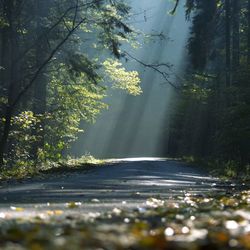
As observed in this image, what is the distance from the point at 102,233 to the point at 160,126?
4127 inches

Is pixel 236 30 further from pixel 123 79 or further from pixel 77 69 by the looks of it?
pixel 77 69

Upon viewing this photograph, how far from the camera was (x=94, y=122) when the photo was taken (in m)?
34.0

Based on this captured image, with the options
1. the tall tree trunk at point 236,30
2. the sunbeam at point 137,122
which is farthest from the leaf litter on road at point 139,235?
the sunbeam at point 137,122

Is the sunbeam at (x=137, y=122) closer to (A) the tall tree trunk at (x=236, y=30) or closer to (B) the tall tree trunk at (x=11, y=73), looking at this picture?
(A) the tall tree trunk at (x=236, y=30)

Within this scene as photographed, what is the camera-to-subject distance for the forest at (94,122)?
369 cm

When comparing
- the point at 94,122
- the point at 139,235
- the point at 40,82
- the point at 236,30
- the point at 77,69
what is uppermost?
the point at 236,30

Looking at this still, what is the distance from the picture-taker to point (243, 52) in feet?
108

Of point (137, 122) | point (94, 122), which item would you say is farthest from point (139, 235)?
point (137, 122)

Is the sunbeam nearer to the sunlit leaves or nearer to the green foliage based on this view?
the green foliage

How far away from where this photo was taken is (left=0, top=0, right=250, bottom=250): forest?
3687 millimetres

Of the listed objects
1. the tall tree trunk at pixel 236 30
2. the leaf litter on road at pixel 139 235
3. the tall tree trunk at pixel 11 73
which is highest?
the tall tree trunk at pixel 236 30

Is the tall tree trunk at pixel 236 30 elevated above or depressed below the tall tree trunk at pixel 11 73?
above

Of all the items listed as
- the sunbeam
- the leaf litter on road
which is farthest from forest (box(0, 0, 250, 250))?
the sunbeam

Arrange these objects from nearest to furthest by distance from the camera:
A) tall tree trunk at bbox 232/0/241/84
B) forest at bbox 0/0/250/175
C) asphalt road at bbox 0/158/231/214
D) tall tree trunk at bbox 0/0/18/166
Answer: asphalt road at bbox 0/158/231/214 → tall tree trunk at bbox 0/0/18/166 → forest at bbox 0/0/250/175 → tall tree trunk at bbox 232/0/241/84
